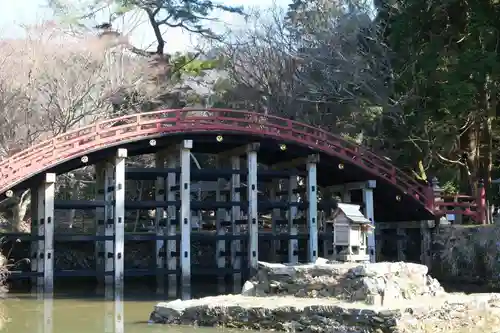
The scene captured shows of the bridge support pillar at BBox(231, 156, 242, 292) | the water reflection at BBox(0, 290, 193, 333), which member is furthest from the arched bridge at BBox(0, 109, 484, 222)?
the water reflection at BBox(0, 290, 193, 333)

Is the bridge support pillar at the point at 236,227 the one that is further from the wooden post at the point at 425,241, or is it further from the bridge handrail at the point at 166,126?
the wooden post at the point at 425,241

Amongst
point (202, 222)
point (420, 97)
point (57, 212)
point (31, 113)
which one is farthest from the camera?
point (57, 212)

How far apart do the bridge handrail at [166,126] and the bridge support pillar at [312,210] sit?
98cm

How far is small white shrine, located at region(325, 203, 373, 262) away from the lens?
17141mm

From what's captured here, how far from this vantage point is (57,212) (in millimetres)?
37031

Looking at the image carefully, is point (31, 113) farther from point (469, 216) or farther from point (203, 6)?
point (469, 216)

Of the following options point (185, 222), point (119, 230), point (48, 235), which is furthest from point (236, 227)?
point (48, 235)

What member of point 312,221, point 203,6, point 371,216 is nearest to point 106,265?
point 312,221

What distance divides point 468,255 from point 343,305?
11.8 metres

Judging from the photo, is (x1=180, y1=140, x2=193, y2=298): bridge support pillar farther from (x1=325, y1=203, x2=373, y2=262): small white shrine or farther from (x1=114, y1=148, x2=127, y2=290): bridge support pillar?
(x1=325, y1=203, x2=373, y2=262): small white shrine

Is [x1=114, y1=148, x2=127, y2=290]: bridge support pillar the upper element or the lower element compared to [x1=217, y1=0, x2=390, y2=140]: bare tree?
lower

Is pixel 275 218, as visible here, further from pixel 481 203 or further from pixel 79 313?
pixel 79 313

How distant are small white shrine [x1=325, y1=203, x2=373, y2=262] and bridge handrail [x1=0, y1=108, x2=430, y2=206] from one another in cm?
871

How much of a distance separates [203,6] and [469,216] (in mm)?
17286
